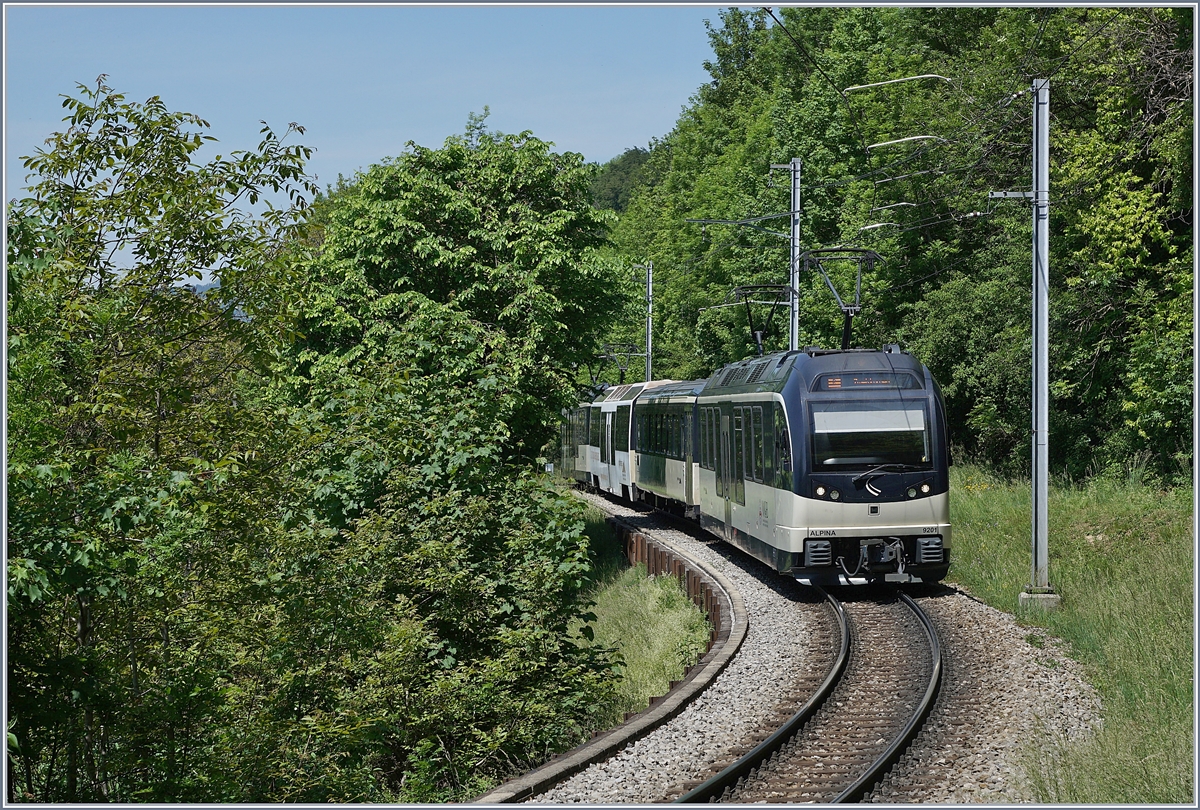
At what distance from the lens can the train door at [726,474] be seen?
19672mm

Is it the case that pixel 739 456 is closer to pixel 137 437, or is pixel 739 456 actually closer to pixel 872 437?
pixel 872 437

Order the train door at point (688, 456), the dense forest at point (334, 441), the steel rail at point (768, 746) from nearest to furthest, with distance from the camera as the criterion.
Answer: the steel rail at point (768, 746) < the dense forest at point (334, 441) < the train door at point (688, 456)

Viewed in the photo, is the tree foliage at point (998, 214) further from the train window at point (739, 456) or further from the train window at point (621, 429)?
the train window at point (621, 429)

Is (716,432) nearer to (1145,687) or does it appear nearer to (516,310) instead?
(516,310)

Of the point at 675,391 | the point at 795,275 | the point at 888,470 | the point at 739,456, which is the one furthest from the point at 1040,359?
the point at 675,391

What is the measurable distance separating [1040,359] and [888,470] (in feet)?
7.65

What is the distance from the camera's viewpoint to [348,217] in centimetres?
2417

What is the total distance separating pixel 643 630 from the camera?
16.8 metres

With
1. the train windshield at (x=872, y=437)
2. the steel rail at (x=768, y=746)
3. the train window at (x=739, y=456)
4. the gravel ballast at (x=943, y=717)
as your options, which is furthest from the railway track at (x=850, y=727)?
the train window at (x=739, y=456)

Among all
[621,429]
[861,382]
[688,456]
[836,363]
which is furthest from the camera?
[621,429]

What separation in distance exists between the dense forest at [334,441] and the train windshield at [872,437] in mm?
3535

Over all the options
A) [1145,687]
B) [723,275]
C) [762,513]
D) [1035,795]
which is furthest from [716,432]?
[723,275]

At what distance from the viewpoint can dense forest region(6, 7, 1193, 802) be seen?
9250mm

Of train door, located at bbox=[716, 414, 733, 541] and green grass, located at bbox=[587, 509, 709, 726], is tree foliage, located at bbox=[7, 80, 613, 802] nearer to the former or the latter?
green grass, located at bbox=[587, 509, 709, 726]
